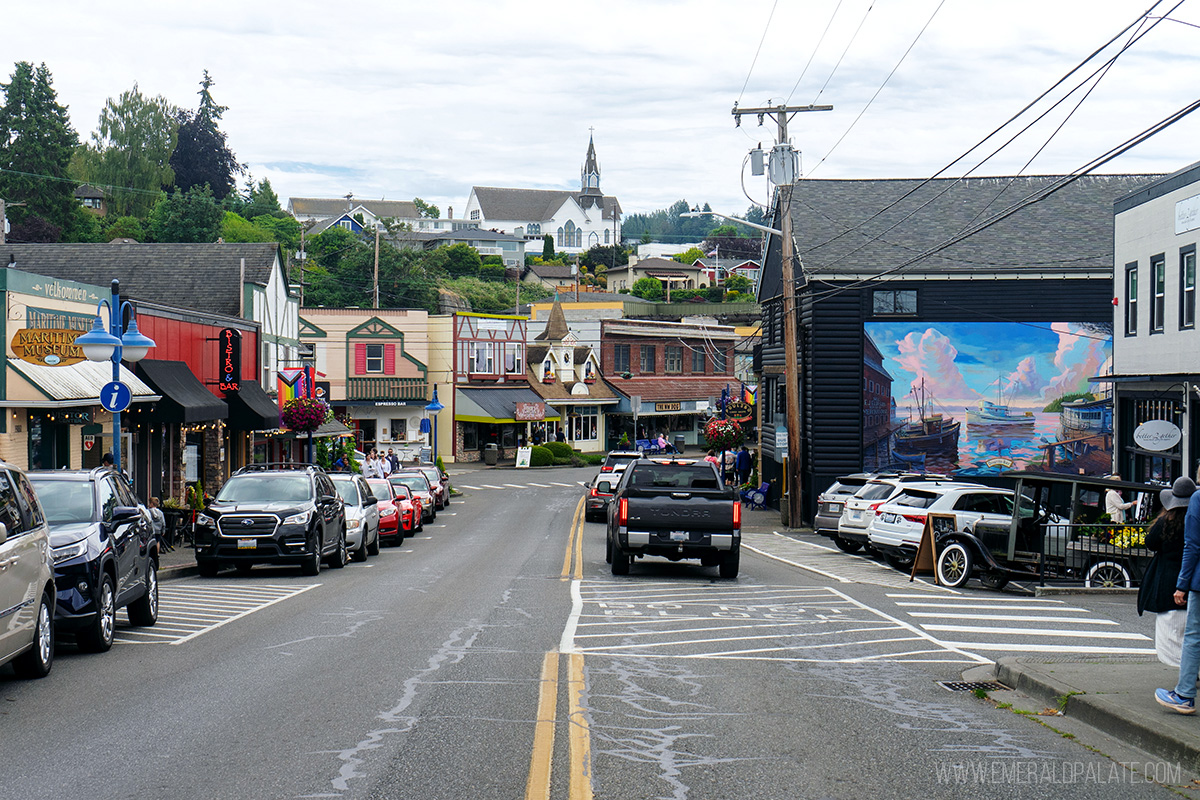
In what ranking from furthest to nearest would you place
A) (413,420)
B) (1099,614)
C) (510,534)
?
1. (413,420)
2. (510,534)
3. (1099,614)

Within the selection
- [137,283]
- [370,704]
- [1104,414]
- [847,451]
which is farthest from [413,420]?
[370,704]

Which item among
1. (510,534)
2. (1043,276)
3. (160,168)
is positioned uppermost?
(160,168)

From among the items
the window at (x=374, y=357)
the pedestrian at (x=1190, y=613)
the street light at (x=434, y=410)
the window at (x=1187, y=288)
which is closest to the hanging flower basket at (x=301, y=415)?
the street light at (x=434, y=410)

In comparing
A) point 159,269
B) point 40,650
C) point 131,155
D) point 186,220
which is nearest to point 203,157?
point 131,155

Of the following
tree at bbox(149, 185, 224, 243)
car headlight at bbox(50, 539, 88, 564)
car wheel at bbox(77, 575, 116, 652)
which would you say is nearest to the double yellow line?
car wheel at bbox(77, 575, 116, 652)

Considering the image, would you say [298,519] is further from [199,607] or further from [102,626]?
[102,626]

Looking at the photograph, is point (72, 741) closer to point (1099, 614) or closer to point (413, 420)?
point (1099, 614)

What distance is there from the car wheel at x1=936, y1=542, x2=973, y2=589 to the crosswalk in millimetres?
9659

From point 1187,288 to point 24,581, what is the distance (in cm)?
2064

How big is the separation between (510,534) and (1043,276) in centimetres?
1710

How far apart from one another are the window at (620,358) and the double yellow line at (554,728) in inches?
2478

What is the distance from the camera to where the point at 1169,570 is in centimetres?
829

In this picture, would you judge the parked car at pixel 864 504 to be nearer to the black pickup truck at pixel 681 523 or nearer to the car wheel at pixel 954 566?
the car wheel at pixel 954 566

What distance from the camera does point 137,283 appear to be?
120 ft
